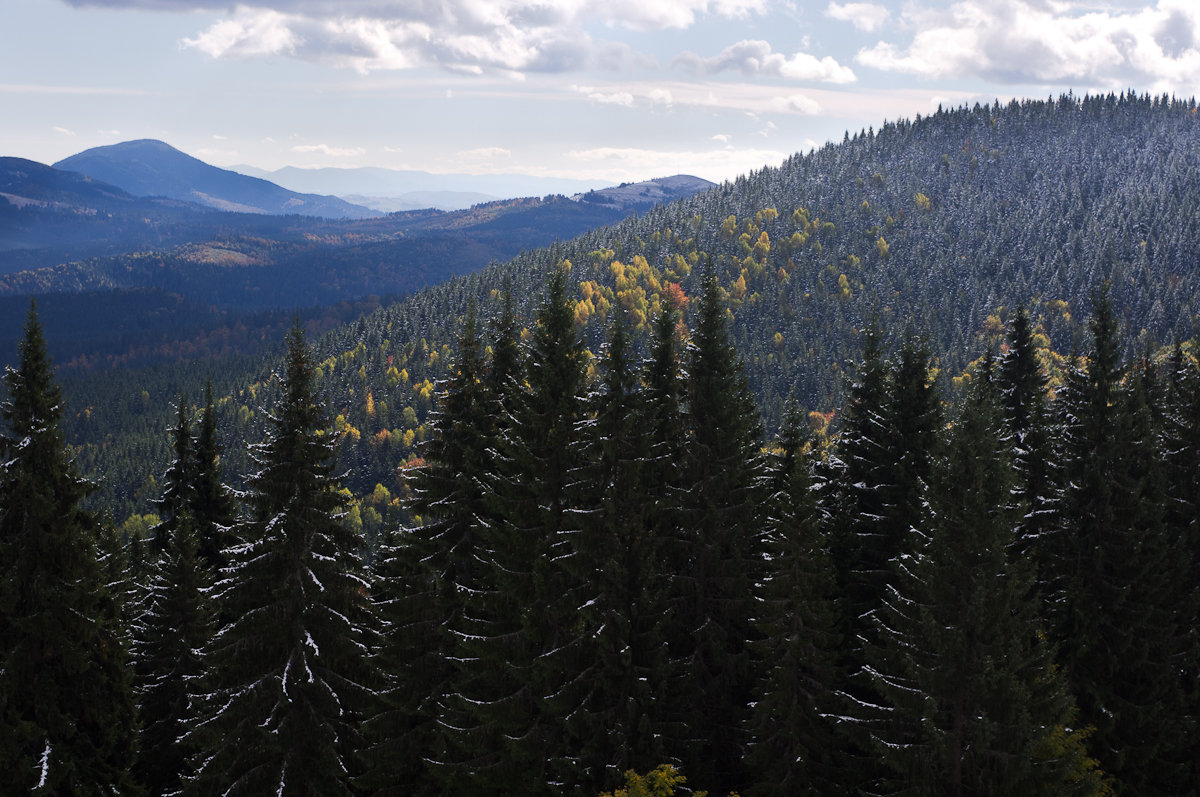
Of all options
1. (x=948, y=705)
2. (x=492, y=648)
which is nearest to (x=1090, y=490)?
(x=948, y=705)

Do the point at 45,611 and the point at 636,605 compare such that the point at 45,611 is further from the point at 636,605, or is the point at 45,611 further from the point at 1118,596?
the point at 1118,596

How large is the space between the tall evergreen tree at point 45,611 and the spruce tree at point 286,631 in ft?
10.2

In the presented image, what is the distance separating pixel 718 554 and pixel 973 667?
29.5 feet

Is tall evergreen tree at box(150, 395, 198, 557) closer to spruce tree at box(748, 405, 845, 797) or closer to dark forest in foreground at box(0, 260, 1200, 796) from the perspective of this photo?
dark forest in foreground at box(0, 260, 1200, 796)

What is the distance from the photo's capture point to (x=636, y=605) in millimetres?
24922

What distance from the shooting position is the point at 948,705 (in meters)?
23.5

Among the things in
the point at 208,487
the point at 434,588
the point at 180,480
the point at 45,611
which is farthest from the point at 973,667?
the point at 180,480

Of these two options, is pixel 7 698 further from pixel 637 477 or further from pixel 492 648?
pixel 637 477

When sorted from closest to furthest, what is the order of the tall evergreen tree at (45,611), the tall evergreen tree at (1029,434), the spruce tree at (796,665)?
1. the tall evergreen tree at (45,611)
2. the spruce tree at (796,665)
3. the tall evergreen tree at (1029,434)

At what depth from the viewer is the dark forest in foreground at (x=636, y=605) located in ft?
77.4

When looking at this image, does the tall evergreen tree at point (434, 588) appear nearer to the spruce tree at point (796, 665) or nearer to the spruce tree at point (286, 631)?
the spruce tree at point (286, 631)

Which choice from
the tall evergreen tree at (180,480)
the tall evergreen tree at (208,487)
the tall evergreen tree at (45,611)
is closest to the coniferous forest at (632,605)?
the tall evergreen tree at (45,611)

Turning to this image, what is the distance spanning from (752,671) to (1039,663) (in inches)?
333

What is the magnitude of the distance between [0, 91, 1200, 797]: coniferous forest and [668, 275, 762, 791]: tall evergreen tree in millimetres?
109
